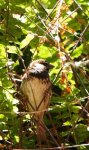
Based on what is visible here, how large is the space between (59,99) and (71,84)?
10 centimetres

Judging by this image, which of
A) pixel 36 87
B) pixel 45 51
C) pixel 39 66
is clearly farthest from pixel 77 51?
pixel 36 87

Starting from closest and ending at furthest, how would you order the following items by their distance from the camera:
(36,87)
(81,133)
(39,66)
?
(36,87) < (39,66) < (81,133)

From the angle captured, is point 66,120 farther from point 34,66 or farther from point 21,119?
point 34,66

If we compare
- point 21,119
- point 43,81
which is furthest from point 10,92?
point 43,81

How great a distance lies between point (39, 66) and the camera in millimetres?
2010

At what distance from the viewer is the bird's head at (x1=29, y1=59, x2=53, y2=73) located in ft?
6.44

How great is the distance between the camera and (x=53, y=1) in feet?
7.76

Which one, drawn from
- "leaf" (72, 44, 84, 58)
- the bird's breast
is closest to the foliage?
"leaf" (72, 44, 84, 58)

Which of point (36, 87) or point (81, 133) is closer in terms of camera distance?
point (36, 87)

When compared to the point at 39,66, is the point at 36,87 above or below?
below

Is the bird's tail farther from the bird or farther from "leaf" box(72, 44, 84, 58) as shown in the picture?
"leaf" box(72, 44, 84, 58)

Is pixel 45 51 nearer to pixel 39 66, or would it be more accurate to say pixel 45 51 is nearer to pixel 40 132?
pixel 39 66

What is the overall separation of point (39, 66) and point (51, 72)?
0.20 metres

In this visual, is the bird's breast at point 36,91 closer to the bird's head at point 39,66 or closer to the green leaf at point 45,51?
the bird's head at point 39,66
